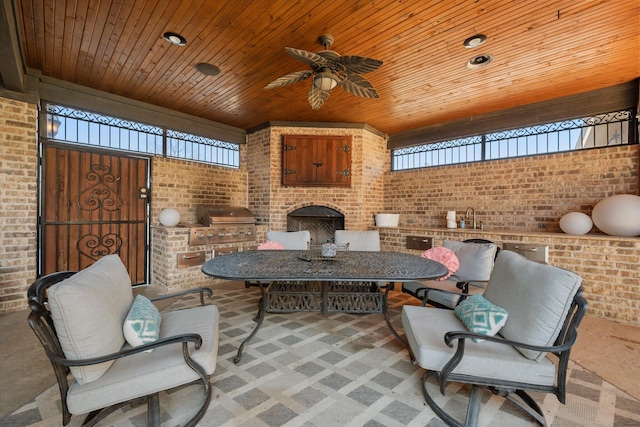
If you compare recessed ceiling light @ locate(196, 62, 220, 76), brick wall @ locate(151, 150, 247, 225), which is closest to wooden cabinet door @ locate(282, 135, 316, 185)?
brick wall @ locate(151, 150, 247, 225)

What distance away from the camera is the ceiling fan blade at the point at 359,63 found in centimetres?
230

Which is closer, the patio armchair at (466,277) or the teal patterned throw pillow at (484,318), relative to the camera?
the teal patterned throw pillow at (484,318)

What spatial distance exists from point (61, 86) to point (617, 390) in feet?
20.9

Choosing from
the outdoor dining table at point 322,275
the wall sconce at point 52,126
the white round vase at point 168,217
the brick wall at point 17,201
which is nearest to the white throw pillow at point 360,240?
the outdoor dining table at point 322,275

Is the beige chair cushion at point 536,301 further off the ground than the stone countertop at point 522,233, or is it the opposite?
the stone countertop at point 522,233

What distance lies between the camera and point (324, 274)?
6.96 feet

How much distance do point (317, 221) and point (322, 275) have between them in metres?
3.57

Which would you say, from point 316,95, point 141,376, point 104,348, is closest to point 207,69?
point 316,95

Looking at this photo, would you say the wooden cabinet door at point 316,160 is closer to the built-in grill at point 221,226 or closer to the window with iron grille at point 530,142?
the built-in grill at point 221,226

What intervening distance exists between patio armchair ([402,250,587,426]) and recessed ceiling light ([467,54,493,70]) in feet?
7.81

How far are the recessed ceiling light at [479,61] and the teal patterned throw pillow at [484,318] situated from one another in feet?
8.64

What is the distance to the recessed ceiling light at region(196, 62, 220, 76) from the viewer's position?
10.7 ft

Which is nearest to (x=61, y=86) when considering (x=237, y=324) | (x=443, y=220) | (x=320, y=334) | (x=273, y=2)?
(x=273, y=2)

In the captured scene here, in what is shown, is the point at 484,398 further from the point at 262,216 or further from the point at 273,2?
the point at 262,216
